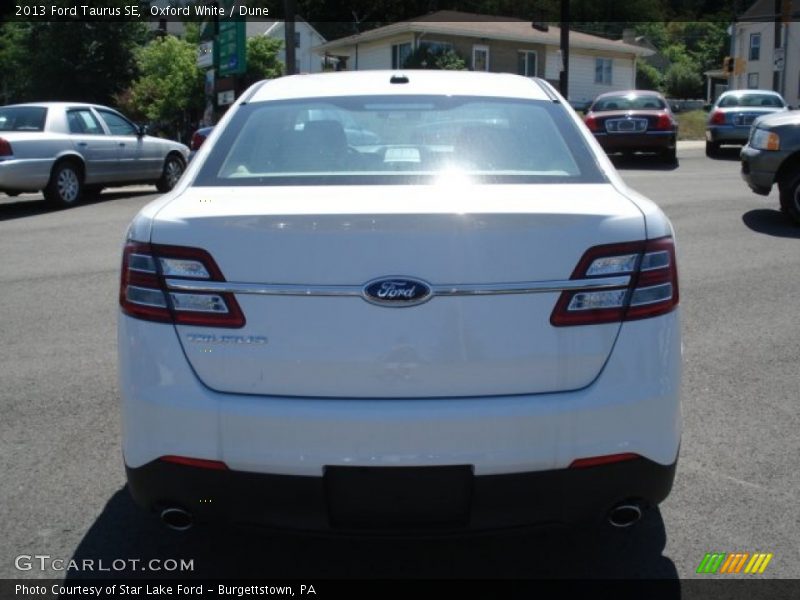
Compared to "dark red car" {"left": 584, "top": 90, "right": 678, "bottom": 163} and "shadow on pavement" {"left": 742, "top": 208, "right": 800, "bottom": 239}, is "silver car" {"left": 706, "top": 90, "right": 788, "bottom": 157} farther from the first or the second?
"shadow on pavement" {"left": 742, "top": 208, "right": 800, "bottom": 239}

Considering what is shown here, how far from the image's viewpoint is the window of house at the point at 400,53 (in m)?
41.3

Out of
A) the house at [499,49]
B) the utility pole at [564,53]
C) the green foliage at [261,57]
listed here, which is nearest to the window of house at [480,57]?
the house at [499,49]

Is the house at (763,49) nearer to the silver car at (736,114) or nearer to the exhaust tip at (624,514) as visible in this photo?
the silver car at (736,114)

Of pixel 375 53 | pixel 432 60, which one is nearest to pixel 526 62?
pixel 375 53

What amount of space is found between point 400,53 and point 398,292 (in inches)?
1607

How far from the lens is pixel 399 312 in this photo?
2.70 metres

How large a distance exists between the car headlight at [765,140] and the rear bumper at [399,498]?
8872 millimetres

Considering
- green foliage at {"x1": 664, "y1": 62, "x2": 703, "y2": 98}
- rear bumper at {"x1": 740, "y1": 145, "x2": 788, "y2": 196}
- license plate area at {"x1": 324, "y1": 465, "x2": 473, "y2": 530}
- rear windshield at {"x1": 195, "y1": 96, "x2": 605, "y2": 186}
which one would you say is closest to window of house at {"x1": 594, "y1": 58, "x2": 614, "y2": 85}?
green foliage at {"x1": 664, "y1": 62, "x2": 703, "y2": 98}

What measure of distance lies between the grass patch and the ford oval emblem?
30.5 meters

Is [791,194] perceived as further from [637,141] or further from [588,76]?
[588,76]

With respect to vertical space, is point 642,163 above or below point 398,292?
below

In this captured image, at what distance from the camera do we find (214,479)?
9.14ft

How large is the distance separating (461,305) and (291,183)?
32.6 inches

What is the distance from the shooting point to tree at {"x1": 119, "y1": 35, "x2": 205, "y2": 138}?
41250 mm
